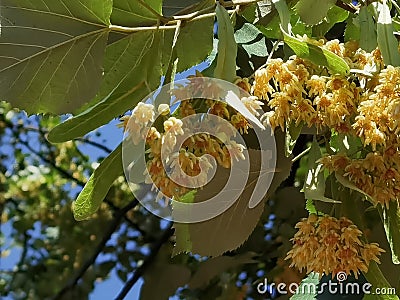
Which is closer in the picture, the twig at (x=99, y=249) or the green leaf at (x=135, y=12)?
the green leaf at (x=135, y=12)

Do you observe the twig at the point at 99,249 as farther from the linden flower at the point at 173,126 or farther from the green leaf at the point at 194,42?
the linden flower at the point at 173,126

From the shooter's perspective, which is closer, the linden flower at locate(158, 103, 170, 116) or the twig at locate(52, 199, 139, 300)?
the linden flower at locate(158, 103, 170, 116)

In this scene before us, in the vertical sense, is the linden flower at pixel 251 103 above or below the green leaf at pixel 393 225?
above

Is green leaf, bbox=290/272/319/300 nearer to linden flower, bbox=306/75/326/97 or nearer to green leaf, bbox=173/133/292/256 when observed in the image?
green leaf, bbox=173/133/292/256

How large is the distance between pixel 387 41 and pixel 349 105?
75 millimetres

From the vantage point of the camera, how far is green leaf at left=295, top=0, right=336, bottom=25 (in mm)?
695

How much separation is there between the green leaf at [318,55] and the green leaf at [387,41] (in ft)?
0.13

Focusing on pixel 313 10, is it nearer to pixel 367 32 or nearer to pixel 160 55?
pixel 367 32

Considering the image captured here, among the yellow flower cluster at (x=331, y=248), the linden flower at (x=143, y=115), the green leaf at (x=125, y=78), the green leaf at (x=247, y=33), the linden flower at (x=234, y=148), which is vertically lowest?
the yellow flower cluster at (x=331, y=248)

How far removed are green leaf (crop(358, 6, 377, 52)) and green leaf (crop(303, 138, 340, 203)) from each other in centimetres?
11

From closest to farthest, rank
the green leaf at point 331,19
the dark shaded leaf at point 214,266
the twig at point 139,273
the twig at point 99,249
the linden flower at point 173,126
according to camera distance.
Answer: the linden flower at point 173,126
the green leaf at point 331,19
the dark shaded leaf at point 214,266
the twig at point 139,273
the twig at point 99,249

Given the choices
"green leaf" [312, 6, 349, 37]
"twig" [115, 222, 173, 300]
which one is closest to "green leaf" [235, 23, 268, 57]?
"green leaf" [312, 6, 349, 37]

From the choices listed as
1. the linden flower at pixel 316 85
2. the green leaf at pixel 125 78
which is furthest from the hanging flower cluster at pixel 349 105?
the green leaf at pixel 125 78

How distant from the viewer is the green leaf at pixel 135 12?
75 centimetres
